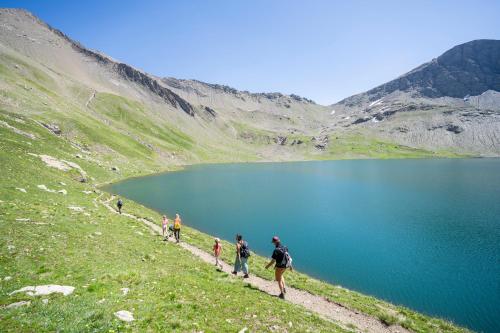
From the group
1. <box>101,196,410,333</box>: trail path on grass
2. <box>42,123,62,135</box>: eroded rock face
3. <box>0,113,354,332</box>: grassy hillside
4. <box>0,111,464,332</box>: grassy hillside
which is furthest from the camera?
<box>42,123,62,135</box>: eroded rock face

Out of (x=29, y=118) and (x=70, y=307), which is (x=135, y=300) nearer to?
(x=70, y=307)

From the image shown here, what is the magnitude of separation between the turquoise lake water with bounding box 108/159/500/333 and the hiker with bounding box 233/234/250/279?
1351 cm

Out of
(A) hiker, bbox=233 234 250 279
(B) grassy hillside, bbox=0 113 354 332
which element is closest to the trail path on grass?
(A) hiker, bbox=233 234 250 279

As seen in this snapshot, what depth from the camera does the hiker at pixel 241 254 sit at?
2352cm

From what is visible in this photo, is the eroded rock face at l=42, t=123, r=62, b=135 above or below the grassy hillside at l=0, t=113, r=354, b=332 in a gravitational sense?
above

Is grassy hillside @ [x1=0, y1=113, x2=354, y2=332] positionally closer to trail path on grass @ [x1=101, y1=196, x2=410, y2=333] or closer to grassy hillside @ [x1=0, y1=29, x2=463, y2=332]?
grassy hillside @ [x1=0, y1=29, x2=463, y2=332]

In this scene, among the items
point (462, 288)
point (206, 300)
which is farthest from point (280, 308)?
point (462, 288)

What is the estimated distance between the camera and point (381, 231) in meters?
52.8

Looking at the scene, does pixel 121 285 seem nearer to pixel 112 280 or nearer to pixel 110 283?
pixel 110 283

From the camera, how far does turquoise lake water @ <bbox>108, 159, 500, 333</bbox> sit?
3048 centimetres

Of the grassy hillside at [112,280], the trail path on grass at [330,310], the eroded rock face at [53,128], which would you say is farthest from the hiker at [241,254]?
the eroded rock face at [53,128]

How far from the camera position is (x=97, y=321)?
1171 cm

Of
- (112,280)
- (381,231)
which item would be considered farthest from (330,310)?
(381,231)

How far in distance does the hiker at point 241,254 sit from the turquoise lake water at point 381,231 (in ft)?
44.3
